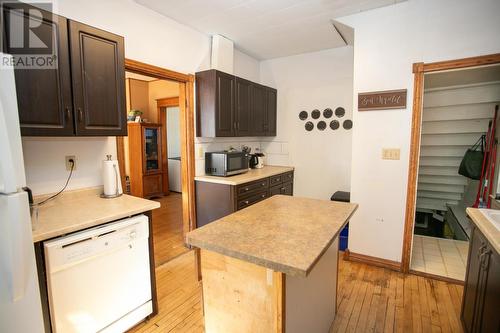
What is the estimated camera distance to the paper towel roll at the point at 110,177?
6.68 ft

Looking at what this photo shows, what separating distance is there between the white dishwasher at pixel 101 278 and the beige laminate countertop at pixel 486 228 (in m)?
2.04

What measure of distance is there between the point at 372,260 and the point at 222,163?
2003 millimetres

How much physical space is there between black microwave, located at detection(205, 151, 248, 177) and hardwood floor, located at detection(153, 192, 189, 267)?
102 centimetres

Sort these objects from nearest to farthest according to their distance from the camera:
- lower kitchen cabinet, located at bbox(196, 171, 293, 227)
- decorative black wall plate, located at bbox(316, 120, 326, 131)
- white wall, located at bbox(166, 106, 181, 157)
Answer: lower kitchen cabinet, located at bbox(196, 171, 293, 227)
decorative black wall plate, located at bbox(316, 120, 326, 131)
white wall, located at bbox(166, 106, 181, 157)

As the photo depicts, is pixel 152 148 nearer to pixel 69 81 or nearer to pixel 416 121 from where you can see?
pixel 69 81

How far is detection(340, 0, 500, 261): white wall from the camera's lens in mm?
2199

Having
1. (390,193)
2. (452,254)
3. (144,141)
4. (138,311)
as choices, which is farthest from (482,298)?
(144,141)

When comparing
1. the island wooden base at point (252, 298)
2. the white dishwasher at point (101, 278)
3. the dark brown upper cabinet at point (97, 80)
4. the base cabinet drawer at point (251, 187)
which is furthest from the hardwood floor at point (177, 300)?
the dark brown upper cabinet at point (97, 80)

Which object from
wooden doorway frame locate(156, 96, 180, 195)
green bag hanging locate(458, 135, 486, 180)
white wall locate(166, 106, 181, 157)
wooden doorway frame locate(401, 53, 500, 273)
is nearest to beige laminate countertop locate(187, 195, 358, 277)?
wooden doorway frame locate(401, 53, 500, 273)

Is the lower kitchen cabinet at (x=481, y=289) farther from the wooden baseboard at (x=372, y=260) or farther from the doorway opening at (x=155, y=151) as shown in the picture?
the doorway opening at (x=155, y=151)

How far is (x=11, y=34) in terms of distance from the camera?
1.38m

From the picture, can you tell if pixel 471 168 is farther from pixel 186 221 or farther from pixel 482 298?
pixel 186 221

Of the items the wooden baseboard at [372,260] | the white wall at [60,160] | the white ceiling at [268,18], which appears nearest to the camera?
the white wall at [60,160]

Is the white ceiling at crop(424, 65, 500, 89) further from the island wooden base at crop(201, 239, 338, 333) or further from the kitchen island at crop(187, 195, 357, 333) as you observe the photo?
the island wooden base at crop(201, 239, 338, 333)
